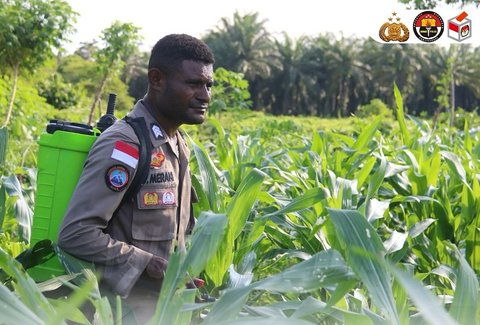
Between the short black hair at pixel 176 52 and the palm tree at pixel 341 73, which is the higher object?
the short black hair at pixel 176 52

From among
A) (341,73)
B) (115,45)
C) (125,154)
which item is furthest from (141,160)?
(341,73)

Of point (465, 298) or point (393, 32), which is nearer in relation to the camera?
point (465, 298)

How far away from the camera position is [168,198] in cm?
180

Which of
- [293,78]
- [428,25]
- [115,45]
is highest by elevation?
[428,25]

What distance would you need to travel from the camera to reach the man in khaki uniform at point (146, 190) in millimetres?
1640

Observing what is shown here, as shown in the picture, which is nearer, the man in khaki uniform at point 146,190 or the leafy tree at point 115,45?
the man in khaki uniform at point 146,190

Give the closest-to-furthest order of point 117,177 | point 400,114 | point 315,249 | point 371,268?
1. point 371,268
2. point 117,177
3. point 315,249
4. point 400,114

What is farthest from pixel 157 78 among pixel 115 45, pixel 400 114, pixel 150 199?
pixel 115 45

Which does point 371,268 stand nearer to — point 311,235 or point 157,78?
point 157,78

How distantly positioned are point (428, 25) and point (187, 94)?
290 inches

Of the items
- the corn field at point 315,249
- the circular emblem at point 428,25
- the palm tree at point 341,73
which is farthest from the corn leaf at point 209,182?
the palm tree at point 341,73

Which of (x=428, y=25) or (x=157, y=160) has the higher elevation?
(x=428, y=25)

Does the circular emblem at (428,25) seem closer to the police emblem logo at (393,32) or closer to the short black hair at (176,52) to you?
the police emblem logo at (393,32)

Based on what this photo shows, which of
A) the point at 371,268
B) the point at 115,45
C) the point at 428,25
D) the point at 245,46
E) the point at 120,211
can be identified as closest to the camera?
the point at 371,268
